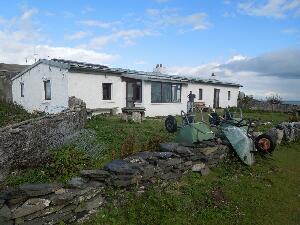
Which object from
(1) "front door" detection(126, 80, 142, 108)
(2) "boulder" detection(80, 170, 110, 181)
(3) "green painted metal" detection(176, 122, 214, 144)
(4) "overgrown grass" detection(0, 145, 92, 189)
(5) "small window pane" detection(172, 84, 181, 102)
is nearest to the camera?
(2) "boulder" detection(80, 170, 110, 181)

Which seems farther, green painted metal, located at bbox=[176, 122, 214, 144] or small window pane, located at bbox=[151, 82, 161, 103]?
small window pane, located at bbox=[151, 82, 161, 103]

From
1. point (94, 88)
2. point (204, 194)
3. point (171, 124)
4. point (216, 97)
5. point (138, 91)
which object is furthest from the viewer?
point (216, 97)

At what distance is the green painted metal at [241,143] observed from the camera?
8523 millimetres

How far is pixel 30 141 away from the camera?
9227 millimetres

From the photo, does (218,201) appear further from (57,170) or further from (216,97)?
(216,97)

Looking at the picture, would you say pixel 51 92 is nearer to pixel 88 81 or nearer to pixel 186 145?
pixel 88 81

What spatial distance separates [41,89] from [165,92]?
9740 mm

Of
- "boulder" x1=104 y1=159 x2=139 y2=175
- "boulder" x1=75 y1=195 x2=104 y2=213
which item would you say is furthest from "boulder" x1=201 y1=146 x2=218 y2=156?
"boulder" x1=75 y1=195 x2=104 y2=213

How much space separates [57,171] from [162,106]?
57.8ft

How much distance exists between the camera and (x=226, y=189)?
6891mm

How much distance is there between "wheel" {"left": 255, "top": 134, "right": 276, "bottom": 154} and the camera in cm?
877

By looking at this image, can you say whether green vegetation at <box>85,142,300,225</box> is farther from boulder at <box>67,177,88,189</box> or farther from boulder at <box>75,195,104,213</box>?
boulder at <box>67,177,88,189</box>

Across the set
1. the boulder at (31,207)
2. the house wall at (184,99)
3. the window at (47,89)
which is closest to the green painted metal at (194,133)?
the boulder at (31,207)

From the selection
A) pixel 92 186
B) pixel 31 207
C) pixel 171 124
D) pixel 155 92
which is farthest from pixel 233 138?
pixel 155 92
